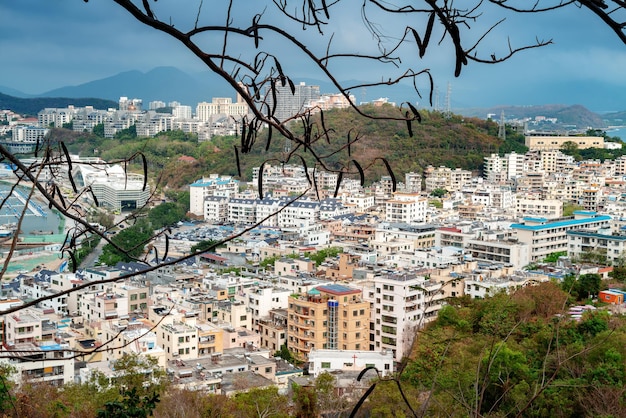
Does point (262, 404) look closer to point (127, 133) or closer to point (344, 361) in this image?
point (344, 361)

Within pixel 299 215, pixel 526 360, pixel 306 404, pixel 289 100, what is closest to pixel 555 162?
pixel 299 215

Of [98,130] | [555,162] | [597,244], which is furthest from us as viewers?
[98,130]

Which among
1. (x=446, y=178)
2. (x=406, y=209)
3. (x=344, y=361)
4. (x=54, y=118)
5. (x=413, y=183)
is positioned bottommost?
(x=344, y=361)

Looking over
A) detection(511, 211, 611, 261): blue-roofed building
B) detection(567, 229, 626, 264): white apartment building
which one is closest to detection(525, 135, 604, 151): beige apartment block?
detection(511, 211, 611, 261): blue-roofed building

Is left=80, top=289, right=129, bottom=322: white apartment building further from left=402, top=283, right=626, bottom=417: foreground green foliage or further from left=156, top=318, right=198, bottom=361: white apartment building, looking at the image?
left=402, top=283, right=626, bottom=417: foreground green foliage

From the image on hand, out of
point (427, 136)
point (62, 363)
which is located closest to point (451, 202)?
point (427, 136)

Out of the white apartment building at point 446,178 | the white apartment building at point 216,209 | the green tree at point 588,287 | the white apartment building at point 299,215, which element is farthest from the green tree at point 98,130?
the green tree at point 588,287
